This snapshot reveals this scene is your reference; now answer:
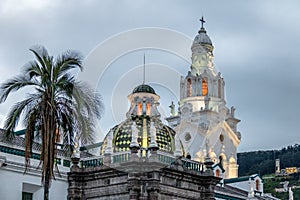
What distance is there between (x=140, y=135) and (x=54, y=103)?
8488mm

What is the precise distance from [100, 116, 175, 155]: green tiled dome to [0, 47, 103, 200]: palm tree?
21.7 ft

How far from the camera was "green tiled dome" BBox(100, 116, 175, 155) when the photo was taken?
3531cm

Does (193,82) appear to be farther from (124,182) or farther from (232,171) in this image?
(124,182)

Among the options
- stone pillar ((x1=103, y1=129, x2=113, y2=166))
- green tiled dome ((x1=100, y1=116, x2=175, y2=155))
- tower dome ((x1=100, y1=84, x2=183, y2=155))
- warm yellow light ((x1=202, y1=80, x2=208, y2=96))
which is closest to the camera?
stone pillar ((x1=103, y1=129, x2=113, y2=166))

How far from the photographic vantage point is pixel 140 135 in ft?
116

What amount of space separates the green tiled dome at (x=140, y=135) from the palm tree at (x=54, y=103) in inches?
260

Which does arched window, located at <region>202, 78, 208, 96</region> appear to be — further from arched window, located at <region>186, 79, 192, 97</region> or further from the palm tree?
the palm tree

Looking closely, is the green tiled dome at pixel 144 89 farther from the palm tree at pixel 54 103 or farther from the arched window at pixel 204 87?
the arched window at pixel 204 87

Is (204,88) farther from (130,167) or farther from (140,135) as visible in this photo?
(130,167)

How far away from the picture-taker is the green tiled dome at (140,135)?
116ft

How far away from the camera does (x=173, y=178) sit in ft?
110

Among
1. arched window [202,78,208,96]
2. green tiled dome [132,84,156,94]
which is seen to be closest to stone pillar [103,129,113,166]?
green tiled dome [132,84,156,94]

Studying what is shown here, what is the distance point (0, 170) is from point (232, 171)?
45600 mm

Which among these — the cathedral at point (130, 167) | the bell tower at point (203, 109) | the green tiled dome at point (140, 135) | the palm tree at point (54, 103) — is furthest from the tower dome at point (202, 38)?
the palm tree at point (54, 103)
